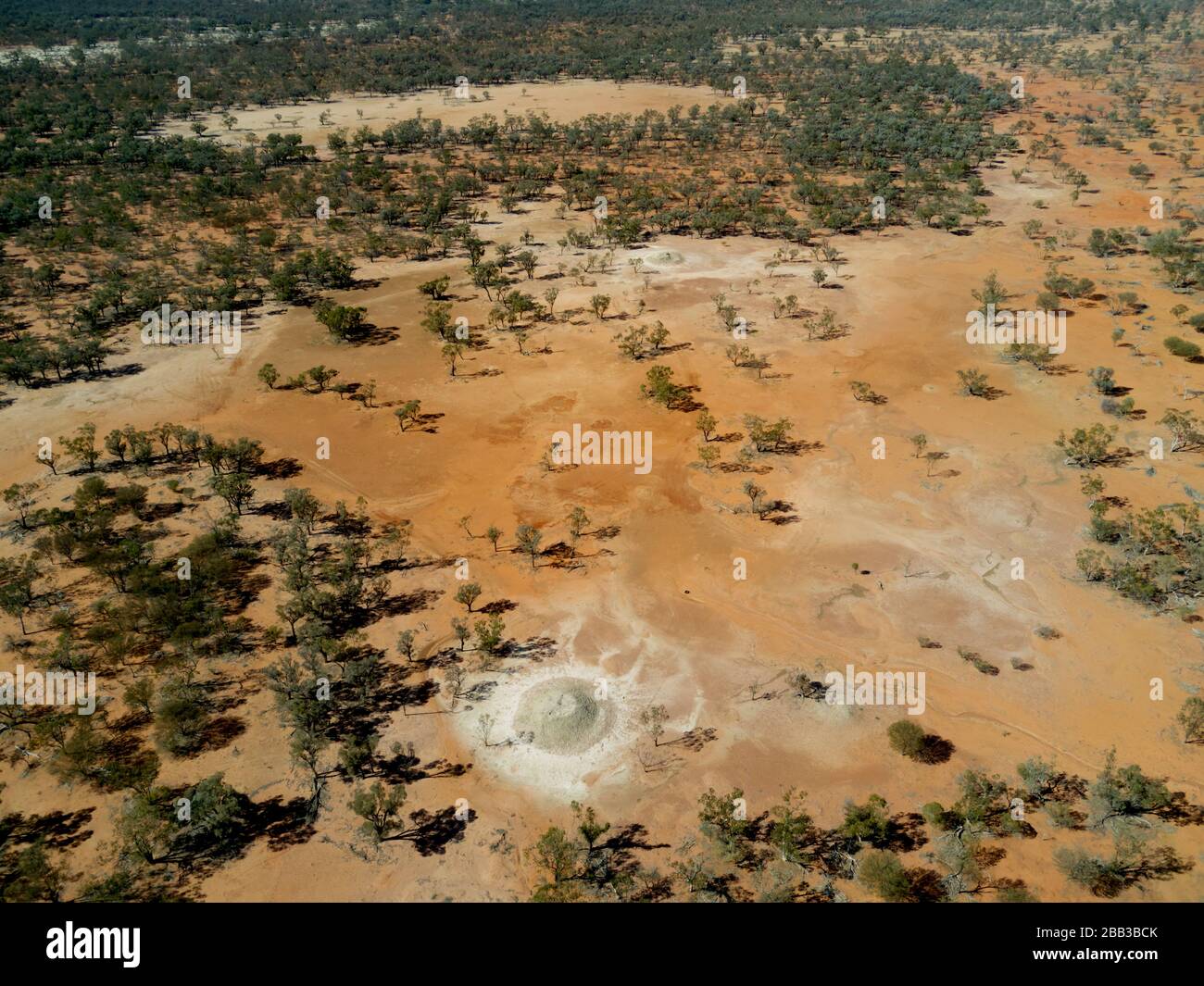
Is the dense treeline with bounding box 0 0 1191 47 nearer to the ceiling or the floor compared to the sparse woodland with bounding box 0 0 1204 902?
nearer to the ceiling

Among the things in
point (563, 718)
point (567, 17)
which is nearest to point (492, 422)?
point (563, 718)

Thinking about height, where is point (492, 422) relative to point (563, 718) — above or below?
above

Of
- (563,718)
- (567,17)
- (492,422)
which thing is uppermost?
(567,17)

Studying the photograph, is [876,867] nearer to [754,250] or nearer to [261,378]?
[261,378]

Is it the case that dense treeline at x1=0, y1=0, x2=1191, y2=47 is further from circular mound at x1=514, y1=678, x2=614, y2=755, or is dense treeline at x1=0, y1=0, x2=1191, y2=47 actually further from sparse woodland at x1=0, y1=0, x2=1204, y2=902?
circular mound at x1=514, y1=678, x2=614, y2=755

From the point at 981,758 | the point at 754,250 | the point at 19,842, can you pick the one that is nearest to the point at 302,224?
the point at 754,250

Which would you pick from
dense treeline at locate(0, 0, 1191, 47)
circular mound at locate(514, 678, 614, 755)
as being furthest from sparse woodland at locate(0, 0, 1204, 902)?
dense treeline at locate(0, 0, 1191, 47)

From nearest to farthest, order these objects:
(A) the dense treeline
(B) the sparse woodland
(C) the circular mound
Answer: (B) the sparse woodland → (C) the circular mound → (A) the dense treeline

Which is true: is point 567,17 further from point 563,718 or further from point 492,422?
point 563,718

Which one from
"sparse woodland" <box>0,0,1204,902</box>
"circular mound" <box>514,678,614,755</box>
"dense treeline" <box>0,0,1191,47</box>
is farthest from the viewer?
"dense treeline" <box>0,0,1191,47</box>
